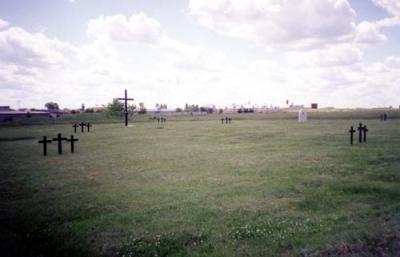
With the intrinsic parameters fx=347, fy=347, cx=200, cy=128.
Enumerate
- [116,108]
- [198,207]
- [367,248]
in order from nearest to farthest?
[367,248]
[198,207]
[116,108]

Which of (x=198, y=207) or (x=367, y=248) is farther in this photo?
(x=198, y=207)

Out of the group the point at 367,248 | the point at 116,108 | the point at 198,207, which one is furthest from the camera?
the point at 116,108

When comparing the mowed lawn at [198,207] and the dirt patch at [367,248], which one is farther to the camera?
the mowed lawn at [198,207]

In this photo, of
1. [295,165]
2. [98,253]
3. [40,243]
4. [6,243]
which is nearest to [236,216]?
[98,253]

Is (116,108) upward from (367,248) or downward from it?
upward

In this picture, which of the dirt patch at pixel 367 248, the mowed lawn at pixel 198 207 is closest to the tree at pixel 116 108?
the mowed lawn at pixel 198 207

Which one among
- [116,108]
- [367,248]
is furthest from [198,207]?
[116,108]

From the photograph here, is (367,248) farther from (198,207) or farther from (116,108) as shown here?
(116,108)

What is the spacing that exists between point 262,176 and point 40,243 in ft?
31.7

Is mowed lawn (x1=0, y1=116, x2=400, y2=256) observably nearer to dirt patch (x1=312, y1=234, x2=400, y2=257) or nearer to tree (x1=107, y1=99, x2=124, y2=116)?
dirt patch (x1=312, y1=234, x2=400, y2=257)

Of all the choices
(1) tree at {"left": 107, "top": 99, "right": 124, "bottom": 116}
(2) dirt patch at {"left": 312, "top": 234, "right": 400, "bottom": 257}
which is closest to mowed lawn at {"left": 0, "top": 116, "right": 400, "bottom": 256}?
(2) dirt patch at {"left": 312, "top": 234, "right": 400, "bottom": 257}

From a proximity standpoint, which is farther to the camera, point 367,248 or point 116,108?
point 116,108

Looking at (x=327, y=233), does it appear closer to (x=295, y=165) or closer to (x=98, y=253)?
(x=98, y=253)

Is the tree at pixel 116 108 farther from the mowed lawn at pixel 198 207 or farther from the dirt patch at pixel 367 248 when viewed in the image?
the dirt patch at pixel 367 248
